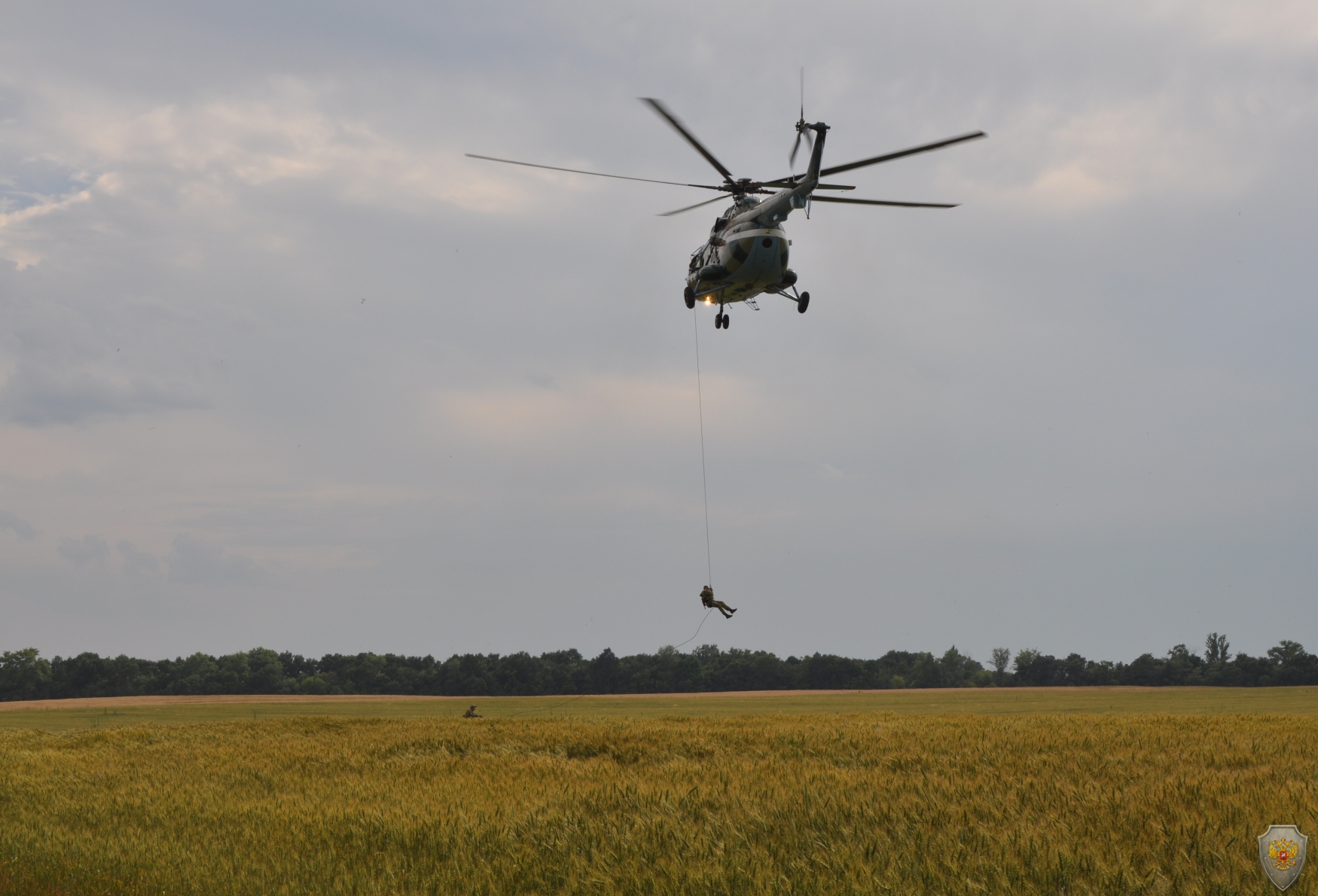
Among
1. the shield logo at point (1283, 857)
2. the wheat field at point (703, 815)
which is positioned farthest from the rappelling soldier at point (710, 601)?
the shield logo at point (1283, 857)

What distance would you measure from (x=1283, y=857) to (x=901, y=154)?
57.4ft

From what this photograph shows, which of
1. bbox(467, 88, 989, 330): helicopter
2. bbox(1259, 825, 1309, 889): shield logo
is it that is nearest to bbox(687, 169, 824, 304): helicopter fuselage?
bbox(467, 88, 989, 330): helicopter

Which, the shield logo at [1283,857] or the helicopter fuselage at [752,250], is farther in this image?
the helicopter fuselage at [752,250]

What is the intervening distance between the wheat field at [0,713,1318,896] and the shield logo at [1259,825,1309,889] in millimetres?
188

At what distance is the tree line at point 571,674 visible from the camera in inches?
5910

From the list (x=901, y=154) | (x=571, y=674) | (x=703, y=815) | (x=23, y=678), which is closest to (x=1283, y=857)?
(x=703, y=815)

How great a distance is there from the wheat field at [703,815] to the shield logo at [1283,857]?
188 mm

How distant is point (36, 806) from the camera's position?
21891 mm

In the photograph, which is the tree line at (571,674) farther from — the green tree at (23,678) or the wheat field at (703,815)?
the wheat field at (703,815)

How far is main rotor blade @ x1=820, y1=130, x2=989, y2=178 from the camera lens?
21.7 meters

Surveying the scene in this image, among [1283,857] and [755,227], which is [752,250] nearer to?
[755,227]

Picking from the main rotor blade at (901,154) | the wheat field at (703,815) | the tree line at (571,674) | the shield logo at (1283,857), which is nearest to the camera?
the shield logo at (1283,857)

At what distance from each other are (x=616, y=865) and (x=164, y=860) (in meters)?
7.87

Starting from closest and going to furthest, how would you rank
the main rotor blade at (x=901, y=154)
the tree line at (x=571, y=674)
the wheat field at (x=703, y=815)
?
the wheat field at (x=703, y=815), the main rotor blade at (x=901, y=154), the tree line at (x=571, y=674)
